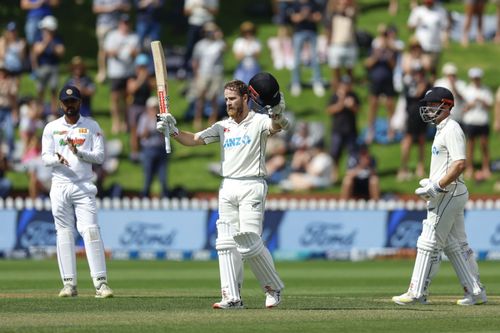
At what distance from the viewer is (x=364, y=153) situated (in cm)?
2267

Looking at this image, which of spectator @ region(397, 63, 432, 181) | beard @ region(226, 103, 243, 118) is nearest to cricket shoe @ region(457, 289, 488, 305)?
beard @ region(226, 103, 243, 118)

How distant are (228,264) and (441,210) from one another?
6.64ft

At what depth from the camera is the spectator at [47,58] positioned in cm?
2523

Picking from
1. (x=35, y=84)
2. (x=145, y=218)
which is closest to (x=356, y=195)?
(x=145, y=218)

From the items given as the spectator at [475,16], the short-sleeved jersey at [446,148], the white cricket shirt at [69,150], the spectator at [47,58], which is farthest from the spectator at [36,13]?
the short-sleeved jersey at [446,148]

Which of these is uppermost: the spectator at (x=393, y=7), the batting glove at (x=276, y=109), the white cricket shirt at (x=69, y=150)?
the spectator at (x=393, y=7)

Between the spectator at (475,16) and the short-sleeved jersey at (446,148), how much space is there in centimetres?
1649

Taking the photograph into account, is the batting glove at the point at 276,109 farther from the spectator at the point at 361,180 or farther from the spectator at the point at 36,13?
the spectator at the point at 36,13

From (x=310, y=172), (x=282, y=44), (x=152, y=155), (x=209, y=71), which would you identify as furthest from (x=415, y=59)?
(x=152, y=155)

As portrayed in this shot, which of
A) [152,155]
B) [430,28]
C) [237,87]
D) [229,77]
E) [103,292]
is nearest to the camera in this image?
[237,87]

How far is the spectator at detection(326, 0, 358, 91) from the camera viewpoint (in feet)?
82.9

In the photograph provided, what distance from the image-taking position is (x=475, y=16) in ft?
95.0

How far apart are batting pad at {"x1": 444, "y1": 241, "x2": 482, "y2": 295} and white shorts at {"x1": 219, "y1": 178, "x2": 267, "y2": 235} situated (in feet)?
6.21

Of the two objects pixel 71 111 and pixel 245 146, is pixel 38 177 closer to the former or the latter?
pixel 71 111
